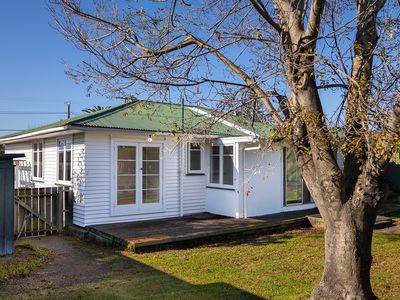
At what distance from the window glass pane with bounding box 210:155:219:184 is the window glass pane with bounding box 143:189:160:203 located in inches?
74.5

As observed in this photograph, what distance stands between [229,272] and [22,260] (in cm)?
406

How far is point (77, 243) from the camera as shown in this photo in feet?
31.2

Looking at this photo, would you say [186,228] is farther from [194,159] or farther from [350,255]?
[350,255]

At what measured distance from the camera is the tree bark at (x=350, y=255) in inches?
176

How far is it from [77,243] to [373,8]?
8037 millimetres

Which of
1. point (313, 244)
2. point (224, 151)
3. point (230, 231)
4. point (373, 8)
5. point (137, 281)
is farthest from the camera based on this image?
point (224, 151)

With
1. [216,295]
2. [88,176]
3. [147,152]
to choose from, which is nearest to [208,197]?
[147,152]

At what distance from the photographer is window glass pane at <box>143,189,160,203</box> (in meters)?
11.2

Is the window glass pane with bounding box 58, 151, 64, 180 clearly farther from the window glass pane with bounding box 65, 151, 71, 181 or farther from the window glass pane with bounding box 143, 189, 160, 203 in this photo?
the window glass pane with bounding box 143, 189, 160, 203

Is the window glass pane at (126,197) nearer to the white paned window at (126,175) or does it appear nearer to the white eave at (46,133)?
the white paned window at (126,175)

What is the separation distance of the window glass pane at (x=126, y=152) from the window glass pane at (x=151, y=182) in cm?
71

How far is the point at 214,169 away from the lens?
12336mm

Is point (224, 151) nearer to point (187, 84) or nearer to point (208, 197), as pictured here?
point (208, 197)

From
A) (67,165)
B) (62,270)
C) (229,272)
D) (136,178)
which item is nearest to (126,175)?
(136,178)
